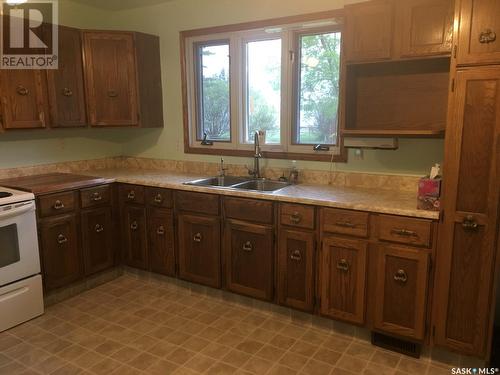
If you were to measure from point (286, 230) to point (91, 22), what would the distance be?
9.30 ft

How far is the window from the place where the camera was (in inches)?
123

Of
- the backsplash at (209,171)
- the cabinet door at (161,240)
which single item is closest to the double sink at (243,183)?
the backsplash at (209,171)

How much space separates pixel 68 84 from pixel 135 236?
1.40 meters

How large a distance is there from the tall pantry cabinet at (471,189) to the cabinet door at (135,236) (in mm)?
2305

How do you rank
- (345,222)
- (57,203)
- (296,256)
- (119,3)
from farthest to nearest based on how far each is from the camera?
(119,3), (57,203), (296,256), (345,222)

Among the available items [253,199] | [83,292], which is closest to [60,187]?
[83,292]

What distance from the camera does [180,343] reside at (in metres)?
2.62

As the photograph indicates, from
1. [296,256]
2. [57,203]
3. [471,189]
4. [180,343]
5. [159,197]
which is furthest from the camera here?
[159,197]

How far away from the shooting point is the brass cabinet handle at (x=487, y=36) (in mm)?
1990

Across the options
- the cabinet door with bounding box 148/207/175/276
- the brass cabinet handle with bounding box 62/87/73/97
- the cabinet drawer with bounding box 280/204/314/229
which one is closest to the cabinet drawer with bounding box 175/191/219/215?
the cabinet door with bounding box 148/207/175/276

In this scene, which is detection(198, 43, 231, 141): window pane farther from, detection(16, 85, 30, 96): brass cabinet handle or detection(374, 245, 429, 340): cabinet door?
detection(374, 245, 429, 340): cabinet door

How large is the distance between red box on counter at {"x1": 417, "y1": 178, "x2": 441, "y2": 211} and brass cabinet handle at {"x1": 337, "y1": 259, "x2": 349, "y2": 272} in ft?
1.83

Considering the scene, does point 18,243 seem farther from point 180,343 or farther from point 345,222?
Answer: point 345,222

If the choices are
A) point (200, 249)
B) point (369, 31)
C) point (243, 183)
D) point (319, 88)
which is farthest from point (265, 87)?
point (200, 249)
